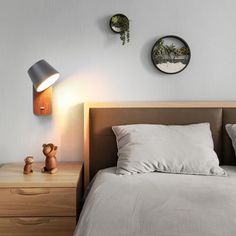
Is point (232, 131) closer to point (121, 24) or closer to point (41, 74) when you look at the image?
point (121, 24)

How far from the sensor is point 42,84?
2.24m

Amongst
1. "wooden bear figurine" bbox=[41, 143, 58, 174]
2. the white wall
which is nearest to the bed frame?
the white wall

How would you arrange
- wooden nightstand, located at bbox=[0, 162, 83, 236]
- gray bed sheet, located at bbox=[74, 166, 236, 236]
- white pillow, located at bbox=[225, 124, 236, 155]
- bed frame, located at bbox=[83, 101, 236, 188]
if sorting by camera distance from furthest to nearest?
bed frame, located at bbox=[83, 101, 236, 188] → white pillow, located at bbox=[225, 124, 236, 155] → wooden nightstand, located at bbox=[0, 162, 83, 236] → gray bed sheet, located at bbox=[74, 166, 236, 236]

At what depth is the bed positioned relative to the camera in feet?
4.47

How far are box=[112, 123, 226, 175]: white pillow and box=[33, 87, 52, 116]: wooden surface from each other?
0.60 metres

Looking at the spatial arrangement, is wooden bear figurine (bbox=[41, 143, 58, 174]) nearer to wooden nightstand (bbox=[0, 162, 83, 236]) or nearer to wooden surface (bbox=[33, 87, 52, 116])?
wooden nightstand (bbox=[0, 162, 83, 236])

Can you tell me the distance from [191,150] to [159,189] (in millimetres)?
470

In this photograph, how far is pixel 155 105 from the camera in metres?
2.43

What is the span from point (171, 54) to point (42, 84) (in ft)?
3.11

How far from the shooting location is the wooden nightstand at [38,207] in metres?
2.02

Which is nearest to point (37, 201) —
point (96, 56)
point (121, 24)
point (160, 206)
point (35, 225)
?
point (35, 225)

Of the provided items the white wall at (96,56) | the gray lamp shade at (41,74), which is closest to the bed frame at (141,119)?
the white wall at (96,56)

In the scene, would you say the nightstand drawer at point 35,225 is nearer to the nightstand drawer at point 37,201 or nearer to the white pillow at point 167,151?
the nightstand drawer at point 37,201

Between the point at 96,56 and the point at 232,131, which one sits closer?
the point at 232,131
